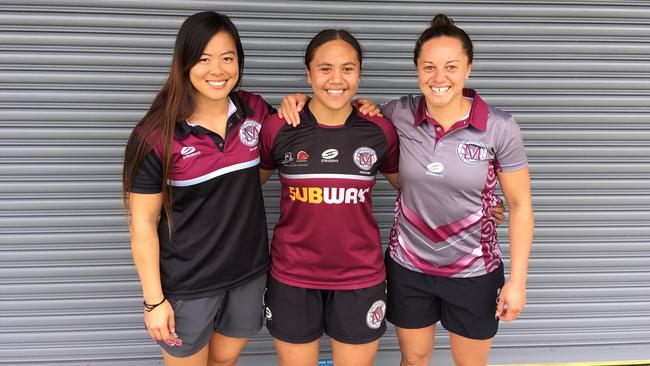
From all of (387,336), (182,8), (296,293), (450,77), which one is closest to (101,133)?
(182,8)

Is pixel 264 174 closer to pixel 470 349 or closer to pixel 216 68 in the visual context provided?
pixel 216 68

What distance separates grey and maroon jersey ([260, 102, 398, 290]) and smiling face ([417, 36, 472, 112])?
308 mm

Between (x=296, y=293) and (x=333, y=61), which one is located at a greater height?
(x=333, y=61)

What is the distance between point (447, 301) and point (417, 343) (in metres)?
0.28

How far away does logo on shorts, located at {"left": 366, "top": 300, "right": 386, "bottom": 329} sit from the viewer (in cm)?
224

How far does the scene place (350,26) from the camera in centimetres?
286

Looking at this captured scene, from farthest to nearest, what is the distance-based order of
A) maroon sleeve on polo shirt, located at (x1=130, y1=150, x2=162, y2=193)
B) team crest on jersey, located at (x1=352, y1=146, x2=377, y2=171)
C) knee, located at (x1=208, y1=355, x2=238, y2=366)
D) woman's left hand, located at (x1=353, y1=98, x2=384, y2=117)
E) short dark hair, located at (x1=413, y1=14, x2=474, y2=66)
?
knee, located at (x1=208, y1=355, x2=238, y2=366)
woman's left hand, located at (x1=353, y1=98, x2=384, y2=117)
team crest on jersey, located at (x1=352, y1=146, x2=377, y2=171)
short dark hair, located at (x1=413, y1=14, x2=474, y2=66)
maroon sleeve on polo shirt, located at (x1=130, y1=150, x2=162, y2=193)

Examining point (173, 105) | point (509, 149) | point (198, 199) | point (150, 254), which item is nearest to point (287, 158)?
point (198, 199)

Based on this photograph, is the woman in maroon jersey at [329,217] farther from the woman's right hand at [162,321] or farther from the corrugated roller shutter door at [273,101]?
the corrugated roller shutter door at [273,101]

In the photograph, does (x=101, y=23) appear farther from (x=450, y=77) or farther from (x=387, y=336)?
(x=387, y=336)

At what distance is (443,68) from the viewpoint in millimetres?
1998

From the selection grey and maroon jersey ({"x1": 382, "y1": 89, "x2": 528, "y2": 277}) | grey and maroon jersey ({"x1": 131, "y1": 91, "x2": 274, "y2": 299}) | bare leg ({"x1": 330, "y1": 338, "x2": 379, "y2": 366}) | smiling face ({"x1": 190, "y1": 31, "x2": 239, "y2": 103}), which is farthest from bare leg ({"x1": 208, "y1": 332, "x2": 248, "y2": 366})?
smiling face ({"x1": 190, "y1": 31, "x2": 239, "y2": 103})

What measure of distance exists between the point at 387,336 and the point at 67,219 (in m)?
2.18

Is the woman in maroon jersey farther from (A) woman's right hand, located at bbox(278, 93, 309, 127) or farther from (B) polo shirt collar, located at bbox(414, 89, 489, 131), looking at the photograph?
(B) polo shirt collar, located at bbox(414, 89, 489, 131)
